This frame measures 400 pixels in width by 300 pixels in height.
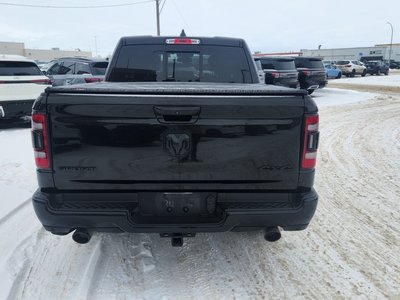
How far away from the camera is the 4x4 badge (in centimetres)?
262

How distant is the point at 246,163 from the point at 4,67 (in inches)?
339

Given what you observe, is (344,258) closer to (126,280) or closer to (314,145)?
(314,145)

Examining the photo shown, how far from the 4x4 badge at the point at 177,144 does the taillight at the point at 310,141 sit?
Answer: 2.86ft

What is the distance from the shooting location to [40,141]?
2.63 metres

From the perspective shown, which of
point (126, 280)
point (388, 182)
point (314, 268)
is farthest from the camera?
point (388, 182)

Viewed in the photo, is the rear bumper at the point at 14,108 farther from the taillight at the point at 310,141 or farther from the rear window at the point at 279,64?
the rear window at the point at 279,64

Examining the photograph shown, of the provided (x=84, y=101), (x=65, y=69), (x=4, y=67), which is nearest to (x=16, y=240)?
(x=84, y=101)

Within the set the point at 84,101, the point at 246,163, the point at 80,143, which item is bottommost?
the point at 246,163

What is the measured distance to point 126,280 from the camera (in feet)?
10.1

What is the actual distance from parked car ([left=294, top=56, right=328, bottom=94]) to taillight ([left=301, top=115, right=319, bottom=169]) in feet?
53.6

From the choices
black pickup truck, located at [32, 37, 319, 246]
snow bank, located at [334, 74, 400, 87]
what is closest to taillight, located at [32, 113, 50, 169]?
black pickup truck, located at [32, 37, 319, 246]

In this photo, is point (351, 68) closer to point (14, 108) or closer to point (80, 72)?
point (80, 72)

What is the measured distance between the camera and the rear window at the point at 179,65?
4.45 m

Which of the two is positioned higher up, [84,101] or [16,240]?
[84,101]
